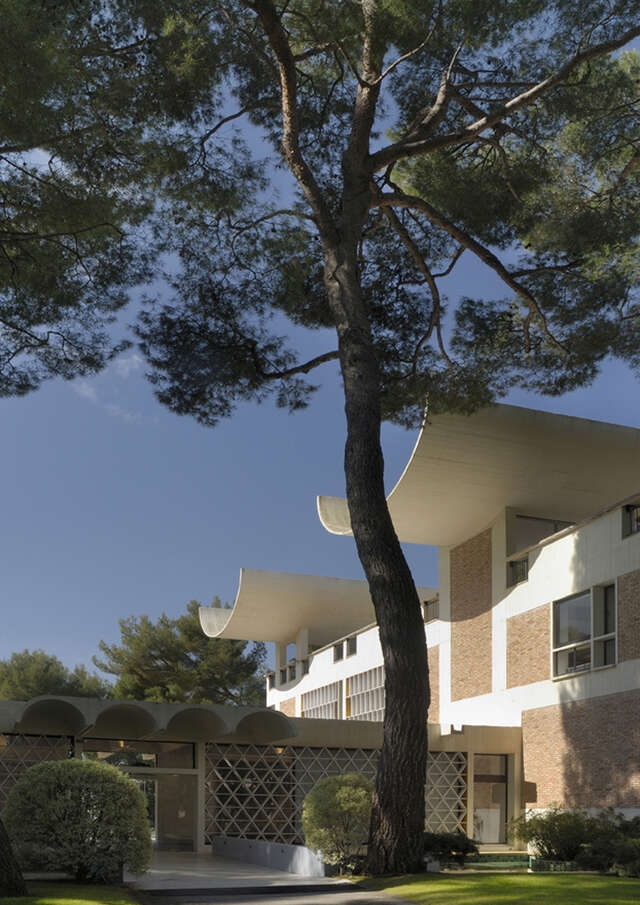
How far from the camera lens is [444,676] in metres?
25.2

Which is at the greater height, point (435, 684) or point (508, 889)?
point (435, 684)

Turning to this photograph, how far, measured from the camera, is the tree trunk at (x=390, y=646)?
10.7m

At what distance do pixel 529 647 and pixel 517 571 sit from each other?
1.91 metres

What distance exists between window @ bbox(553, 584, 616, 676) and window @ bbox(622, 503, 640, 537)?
115 centimetres

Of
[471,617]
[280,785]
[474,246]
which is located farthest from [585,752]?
[474,246]

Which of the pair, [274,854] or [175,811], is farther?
[175,811]

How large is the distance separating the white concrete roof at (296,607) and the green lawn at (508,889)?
20609mm

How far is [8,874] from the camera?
8531 millimetres

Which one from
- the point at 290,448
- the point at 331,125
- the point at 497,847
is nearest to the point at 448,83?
the point at 331,125

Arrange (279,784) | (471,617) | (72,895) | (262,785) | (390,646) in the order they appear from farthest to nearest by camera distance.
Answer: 1. (471,617)
2. (279,784)
3. (262,785)
4. (390,646)
5. (72,895)

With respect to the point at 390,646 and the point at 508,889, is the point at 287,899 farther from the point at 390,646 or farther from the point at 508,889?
the point at 390,646

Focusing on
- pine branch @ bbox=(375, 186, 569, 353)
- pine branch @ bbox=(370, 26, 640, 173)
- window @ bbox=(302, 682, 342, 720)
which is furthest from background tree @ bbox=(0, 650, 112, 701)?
pine branch @ bbox=(370, 26, 640, 173)

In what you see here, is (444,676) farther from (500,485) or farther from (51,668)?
(51,668)

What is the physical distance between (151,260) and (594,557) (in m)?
9.75
